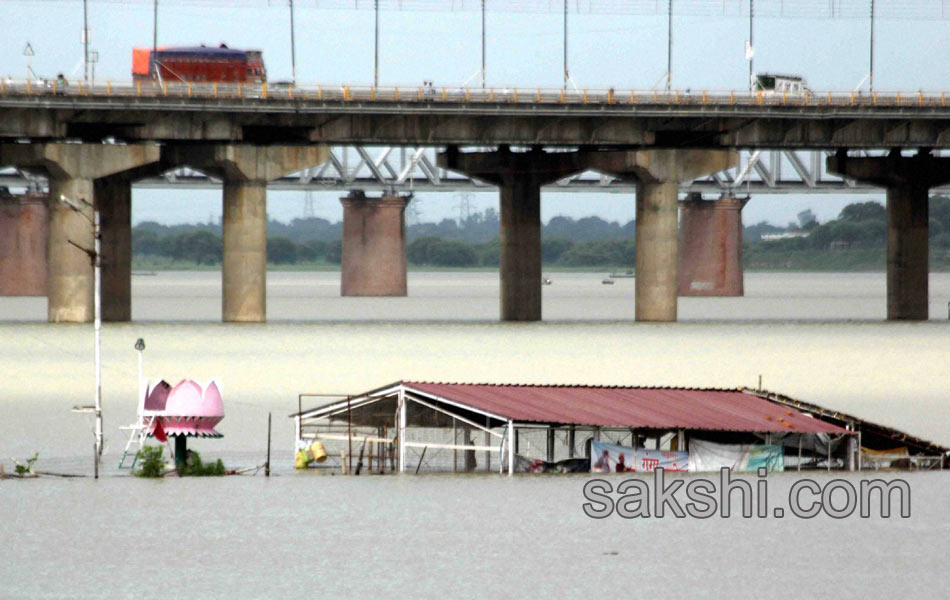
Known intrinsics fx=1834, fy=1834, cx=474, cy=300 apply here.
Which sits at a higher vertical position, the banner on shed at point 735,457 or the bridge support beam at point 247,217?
the bridge support beam at point 247,217

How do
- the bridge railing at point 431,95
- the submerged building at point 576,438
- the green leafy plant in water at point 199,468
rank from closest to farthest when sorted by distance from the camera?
the green leafy plant in water at point 199,468, the submerged building at point 576,438, the bridge railing at point 431,95

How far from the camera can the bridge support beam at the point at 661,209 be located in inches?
3863

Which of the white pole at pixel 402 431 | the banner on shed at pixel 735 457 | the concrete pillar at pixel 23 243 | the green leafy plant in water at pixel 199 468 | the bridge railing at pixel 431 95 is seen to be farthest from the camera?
the concrete pillar at pixel 23 243

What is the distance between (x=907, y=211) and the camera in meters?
110

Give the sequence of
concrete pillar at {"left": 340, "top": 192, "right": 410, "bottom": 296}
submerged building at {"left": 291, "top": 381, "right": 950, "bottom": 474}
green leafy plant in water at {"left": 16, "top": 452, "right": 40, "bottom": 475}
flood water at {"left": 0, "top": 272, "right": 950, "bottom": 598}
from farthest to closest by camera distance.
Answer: concrete pillar at {"left": 340, "top": 192, "right": 410, "bottom": 296}
submerged building at {"left": 291, "top": 381, "right": 950, "bottom": 474}
green leafy plant in water at {"left": 16, "top": 452, "right": 40, "bottom": 475}
flood water at {"left": 0, "top": 272, "right": 950, "bottom": 598}

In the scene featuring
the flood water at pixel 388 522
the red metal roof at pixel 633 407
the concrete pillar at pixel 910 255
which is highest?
the concrete pillar at pixel 910 255

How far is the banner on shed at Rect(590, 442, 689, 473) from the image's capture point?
42.5 m

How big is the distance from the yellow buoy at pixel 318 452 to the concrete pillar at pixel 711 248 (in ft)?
456

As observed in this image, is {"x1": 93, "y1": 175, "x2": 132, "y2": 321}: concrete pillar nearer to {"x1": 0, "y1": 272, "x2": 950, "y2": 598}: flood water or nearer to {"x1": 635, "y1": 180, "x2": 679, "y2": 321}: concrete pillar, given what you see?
{"x1": 635, "y1": 180, "x2": 679, "y2": 321}: concrete pillar

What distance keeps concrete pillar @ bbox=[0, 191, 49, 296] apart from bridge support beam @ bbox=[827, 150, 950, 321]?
8662cm

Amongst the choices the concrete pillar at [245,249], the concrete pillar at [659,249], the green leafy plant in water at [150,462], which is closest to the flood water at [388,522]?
the green leafy plant in water at [150,462]

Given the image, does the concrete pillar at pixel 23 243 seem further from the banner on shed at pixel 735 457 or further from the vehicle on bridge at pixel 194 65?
the banner on shed at pixel 735 457

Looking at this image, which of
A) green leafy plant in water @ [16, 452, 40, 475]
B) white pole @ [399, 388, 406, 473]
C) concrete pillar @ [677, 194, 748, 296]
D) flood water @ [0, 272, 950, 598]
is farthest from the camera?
concrete pillar @ [677, 194, 748, 296]

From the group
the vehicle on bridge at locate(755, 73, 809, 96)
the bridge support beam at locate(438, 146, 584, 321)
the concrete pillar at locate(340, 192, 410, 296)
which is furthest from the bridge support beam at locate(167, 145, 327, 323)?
the concrete pillar at locate(340, 192, 410, 296)
